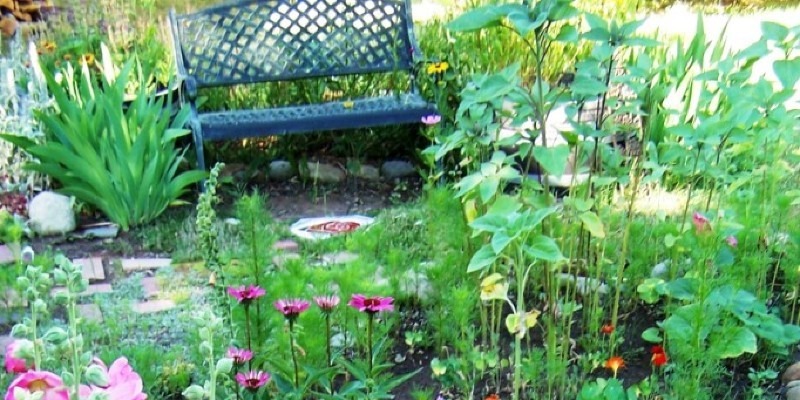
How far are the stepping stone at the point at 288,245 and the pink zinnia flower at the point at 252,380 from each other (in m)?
1.75

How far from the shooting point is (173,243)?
12.1ft

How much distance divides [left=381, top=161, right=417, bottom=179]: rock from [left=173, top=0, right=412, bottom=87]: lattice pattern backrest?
0.54 m

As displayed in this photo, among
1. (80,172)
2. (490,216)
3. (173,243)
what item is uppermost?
(490,216)

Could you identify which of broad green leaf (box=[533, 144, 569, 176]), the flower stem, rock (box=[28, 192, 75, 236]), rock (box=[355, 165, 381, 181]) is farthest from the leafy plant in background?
broad green leaf (box=[533, 144, 569, 176])

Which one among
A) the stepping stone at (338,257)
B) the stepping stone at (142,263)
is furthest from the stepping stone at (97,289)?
the stepping stone at (338,257)

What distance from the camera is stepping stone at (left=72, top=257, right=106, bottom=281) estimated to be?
131 inches

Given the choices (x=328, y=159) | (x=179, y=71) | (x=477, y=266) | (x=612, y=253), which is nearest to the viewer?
(x=477, y=266)

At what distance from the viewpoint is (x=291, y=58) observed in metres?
4.69

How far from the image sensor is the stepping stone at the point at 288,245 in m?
3.60

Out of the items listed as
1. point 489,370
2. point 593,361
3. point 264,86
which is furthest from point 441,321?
point 264,86

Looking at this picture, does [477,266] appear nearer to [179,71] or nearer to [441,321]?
[441,321]

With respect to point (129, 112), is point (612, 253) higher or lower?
lower

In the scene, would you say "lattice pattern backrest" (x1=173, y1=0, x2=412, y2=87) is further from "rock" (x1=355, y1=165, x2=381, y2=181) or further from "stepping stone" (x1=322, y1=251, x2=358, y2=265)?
"stepping stone" (x1=322, y1=251, x2=358, y2=265)

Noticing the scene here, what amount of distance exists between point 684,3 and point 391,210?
812 centimetres
